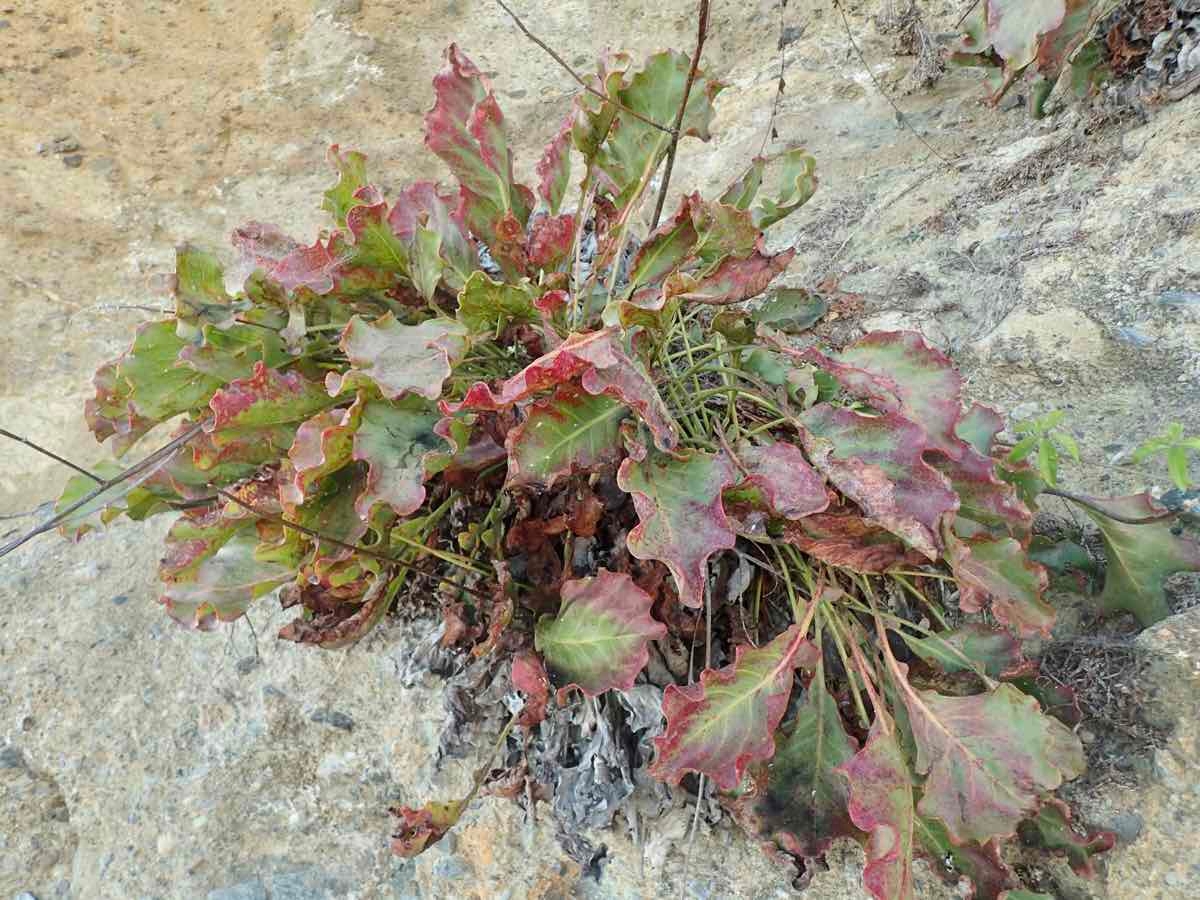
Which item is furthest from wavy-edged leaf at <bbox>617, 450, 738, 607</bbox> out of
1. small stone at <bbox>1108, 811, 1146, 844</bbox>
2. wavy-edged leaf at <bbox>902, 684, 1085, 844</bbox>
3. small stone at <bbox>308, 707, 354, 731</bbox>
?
small stone at <bbox>308, 707, 354, 731</bbox>

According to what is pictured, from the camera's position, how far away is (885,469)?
0.99m

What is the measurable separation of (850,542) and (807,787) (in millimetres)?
287

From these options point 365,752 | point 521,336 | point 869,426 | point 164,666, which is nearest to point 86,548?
point 164,666

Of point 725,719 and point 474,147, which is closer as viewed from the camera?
point 725,719

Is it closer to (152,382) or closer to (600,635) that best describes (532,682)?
(600,635)

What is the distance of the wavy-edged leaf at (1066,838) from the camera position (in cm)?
98

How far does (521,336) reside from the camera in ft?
4.22

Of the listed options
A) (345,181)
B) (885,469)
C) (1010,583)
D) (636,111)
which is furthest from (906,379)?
(345,181)

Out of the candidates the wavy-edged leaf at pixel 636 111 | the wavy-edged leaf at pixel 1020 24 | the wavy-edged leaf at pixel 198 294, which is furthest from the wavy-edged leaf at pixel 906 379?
the wavy-edged leaf at pixel 198 294

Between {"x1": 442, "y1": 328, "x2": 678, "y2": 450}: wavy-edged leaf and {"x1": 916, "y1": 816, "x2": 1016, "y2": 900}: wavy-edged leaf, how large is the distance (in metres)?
0.53

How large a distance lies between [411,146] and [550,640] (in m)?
2.82

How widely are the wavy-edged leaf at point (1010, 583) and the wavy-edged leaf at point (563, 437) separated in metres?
0.41

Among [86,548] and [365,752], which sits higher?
[365,752]

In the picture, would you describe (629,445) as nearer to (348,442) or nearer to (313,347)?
(348,442)
